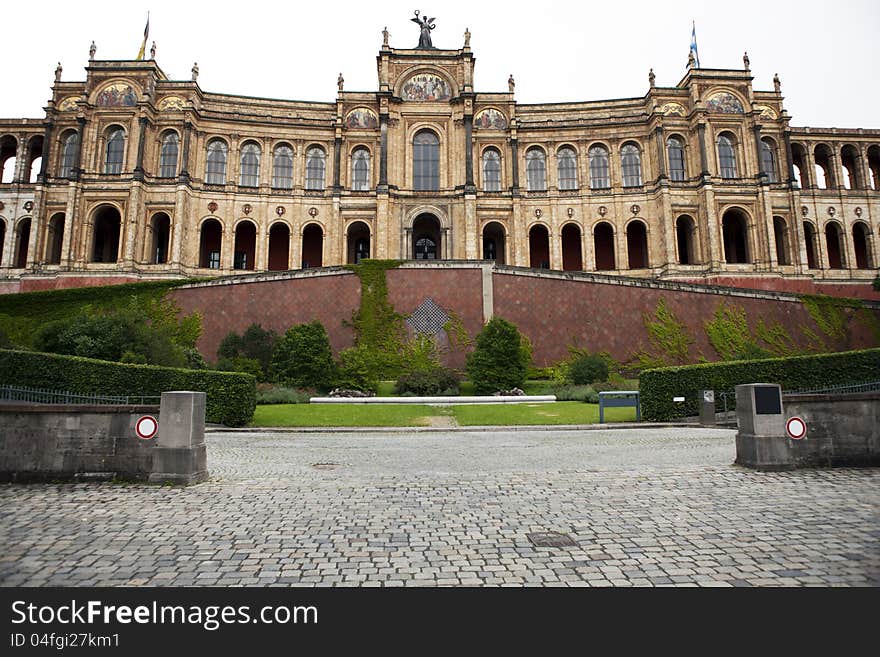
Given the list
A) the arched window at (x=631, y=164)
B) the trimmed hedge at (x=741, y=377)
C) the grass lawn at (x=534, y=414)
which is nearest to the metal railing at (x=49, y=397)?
the grass lawn at (x=534, y=414)

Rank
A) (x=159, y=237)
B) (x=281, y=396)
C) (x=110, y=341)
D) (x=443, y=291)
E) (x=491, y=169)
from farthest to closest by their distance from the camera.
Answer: (x=491, y=169) → (x=159, y=237) → (x=443, y=291) → (x=281, y=396) → (x=110, y=341)

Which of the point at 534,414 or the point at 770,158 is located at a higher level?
the point at 770,158

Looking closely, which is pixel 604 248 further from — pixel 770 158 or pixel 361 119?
pixel 361 119

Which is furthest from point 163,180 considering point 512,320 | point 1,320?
point 512,320

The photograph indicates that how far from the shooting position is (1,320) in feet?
89.1

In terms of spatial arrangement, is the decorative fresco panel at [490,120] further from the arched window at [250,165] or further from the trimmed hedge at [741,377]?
the trimmed hedge at [741,377]

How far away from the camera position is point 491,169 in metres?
49.0

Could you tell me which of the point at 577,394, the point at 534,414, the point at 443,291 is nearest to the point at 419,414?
the point at 534,414

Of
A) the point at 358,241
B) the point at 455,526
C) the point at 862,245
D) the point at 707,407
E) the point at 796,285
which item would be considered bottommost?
the point at 455,526

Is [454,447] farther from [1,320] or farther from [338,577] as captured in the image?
[1,320]

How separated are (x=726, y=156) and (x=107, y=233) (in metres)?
54.0

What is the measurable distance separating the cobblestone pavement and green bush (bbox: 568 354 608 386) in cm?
1854

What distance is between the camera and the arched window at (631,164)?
48062 mm

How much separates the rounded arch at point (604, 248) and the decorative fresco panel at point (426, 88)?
18234mm
